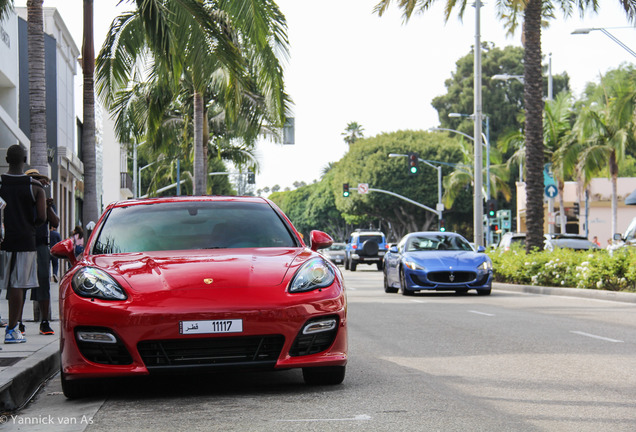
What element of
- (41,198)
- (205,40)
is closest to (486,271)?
(205,40)

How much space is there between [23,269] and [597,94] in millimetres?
38779

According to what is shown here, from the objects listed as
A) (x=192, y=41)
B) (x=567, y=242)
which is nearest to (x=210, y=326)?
(x=192, y=41)

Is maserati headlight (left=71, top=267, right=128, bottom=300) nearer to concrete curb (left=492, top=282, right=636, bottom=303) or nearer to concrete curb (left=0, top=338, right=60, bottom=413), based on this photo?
concrete curb (left=0, top=338, right=60, bottom=413)

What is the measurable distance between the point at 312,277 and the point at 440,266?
12.9m

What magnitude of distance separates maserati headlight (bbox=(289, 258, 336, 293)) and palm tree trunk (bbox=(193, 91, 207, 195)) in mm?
23641

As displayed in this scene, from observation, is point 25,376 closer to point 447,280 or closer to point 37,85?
point 37,85

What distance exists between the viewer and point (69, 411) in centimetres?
627

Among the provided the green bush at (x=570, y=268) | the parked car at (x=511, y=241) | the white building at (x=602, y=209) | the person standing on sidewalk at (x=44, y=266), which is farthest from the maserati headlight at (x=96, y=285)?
the white building at (x=602, y=209)

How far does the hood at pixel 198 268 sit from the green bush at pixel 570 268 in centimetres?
1316

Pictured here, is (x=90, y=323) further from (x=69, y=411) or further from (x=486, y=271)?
(x=486, y=271)

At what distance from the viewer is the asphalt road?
223 inches

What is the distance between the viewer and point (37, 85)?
1356 cm

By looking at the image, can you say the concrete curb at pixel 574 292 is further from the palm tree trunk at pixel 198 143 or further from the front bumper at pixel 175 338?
the front bumper at pixel 175 338

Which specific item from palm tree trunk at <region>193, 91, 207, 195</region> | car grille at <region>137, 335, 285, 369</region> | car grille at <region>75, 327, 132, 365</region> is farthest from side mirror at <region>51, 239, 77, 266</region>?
palm tree trunk at <region>193, 91, 207, 195</region>
